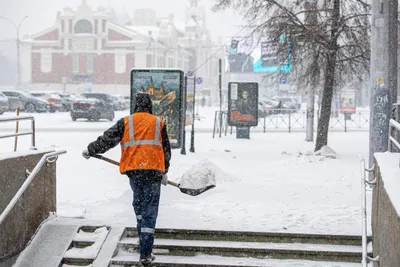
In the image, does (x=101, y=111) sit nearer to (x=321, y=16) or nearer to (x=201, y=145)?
(x=201, y=145)

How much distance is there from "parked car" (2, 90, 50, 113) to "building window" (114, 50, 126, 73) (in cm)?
3782

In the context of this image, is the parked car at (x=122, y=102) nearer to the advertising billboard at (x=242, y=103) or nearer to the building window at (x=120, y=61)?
the building window at (x=120, y=61)

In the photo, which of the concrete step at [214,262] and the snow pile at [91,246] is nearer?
the concrete step at [214,262]

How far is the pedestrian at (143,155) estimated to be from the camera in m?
6.93

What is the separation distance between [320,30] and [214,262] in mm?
10377

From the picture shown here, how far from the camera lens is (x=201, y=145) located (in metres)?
21.0

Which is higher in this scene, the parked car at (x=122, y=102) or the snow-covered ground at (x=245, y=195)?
the parked car at (x=122, y=102)

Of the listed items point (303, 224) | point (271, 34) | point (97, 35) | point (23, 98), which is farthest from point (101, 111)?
point (97, 35)

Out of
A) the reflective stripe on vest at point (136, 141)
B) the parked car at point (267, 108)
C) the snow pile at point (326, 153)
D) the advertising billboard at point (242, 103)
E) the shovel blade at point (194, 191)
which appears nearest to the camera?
the reflective stripe on vest at point (136, 141)

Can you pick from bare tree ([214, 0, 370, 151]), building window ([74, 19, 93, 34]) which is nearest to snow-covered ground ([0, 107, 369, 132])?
bare tree ([214, 0, 370, 151])

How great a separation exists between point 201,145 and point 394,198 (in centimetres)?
1582

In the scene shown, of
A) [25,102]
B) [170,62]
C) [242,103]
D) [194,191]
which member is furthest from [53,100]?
[170,62]

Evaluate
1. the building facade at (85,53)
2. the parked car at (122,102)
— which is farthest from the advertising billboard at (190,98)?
the building facade at (85,53)

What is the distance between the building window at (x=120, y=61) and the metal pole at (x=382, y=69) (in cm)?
7165
